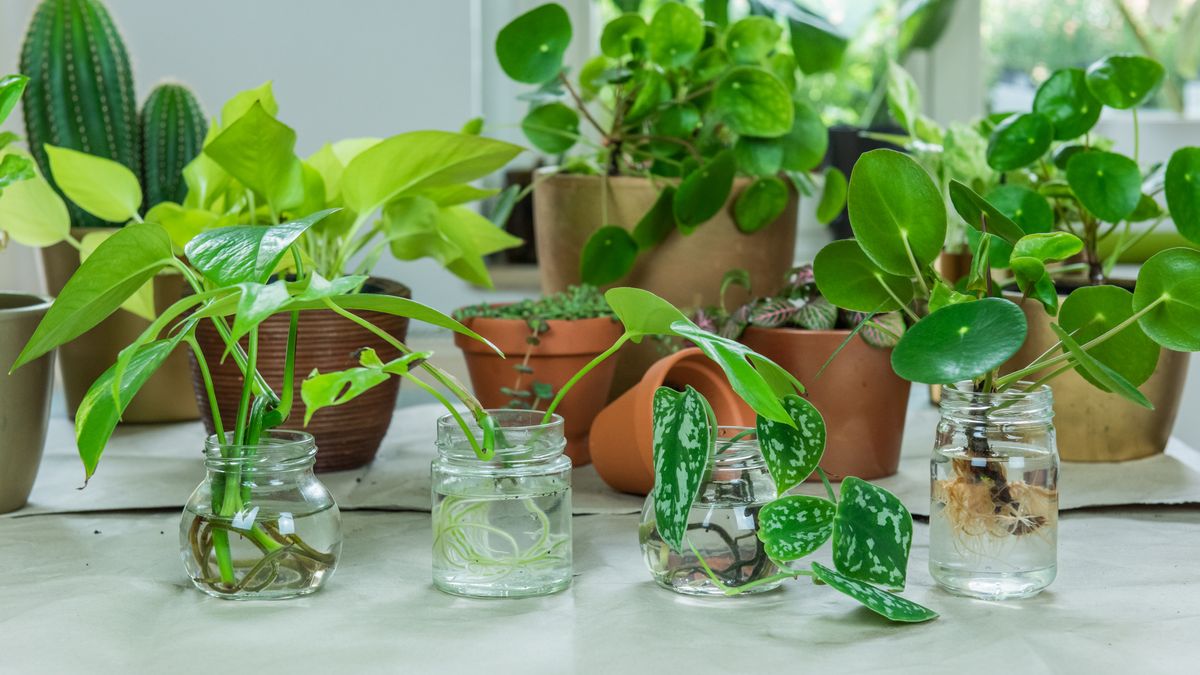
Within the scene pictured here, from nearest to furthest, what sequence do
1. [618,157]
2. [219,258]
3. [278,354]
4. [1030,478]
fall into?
[219,258] → [1030,478] → [278,354] → [618,157]

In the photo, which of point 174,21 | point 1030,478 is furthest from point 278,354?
point 174,21

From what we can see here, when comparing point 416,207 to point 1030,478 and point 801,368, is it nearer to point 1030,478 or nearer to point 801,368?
point 801,368

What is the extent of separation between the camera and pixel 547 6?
962 millimetres

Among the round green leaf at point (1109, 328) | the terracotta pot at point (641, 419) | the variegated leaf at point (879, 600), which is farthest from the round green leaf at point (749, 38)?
the variegated leaf at point (879, 600)

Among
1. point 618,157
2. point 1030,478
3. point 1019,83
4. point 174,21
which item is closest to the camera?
point 1030,478

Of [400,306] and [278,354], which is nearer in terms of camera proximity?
[400,306]

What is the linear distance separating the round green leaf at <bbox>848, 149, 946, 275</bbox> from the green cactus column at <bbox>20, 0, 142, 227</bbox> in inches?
31.6

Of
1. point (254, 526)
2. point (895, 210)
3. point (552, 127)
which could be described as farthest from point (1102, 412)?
point (254, 526)

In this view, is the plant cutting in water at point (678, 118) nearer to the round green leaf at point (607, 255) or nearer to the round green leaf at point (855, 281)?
the round green leaf at point (607, 255)

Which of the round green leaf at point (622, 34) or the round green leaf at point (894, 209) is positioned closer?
the round green leaf at point (894, 209)

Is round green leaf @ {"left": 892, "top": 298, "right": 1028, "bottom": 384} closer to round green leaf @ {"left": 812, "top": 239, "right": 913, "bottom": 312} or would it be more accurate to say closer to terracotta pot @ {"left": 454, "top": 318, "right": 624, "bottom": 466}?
round green leaf @ {"left": 812, "top": 239, "right": 913, "bottom": 312}

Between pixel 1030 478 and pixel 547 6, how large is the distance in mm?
538

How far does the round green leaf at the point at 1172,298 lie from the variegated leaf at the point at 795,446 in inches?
7.4

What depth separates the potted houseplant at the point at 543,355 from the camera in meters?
0.92
